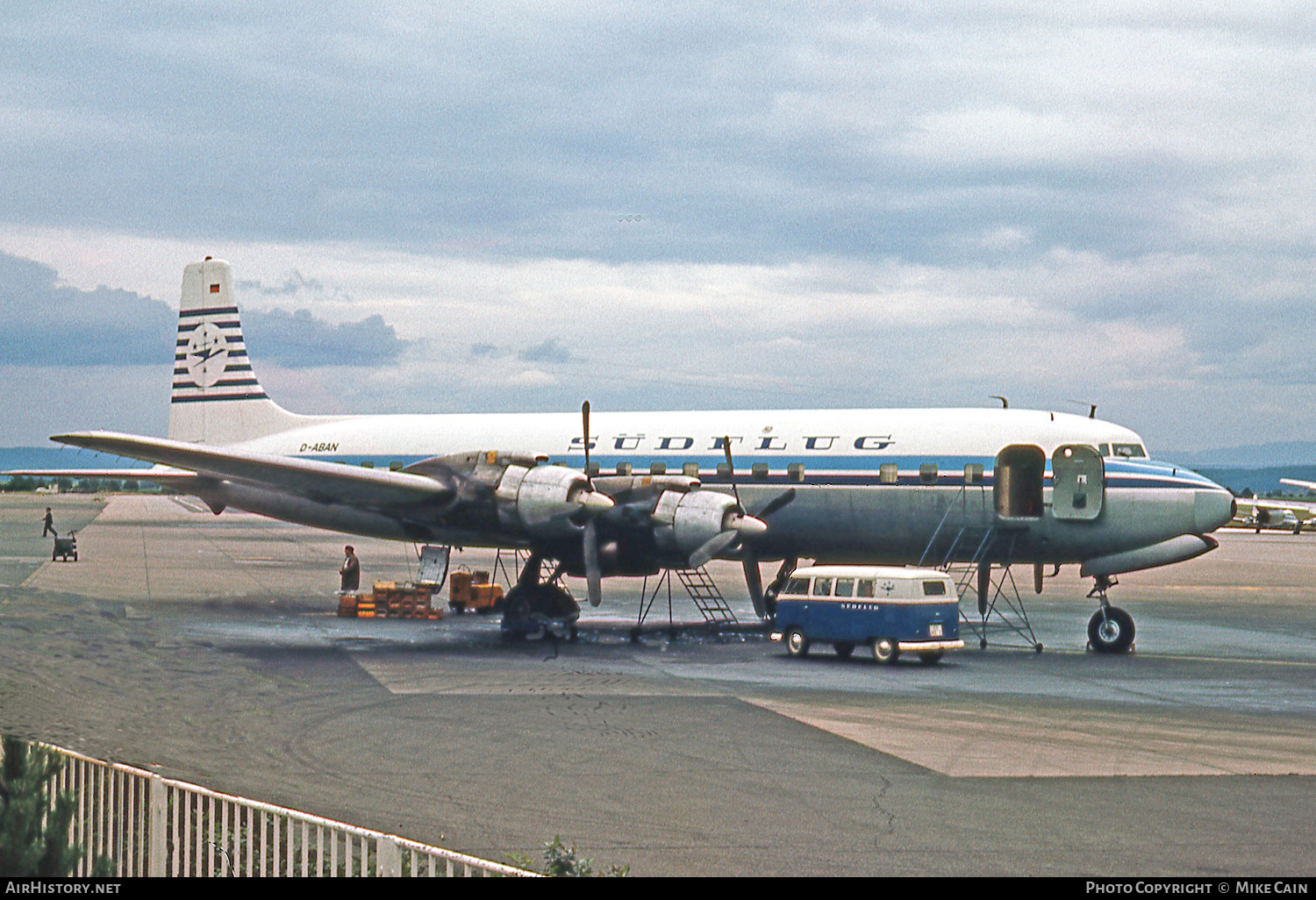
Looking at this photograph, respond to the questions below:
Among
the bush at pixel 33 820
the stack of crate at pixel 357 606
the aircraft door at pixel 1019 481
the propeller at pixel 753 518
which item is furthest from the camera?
the stack of crate at pixel 357 606

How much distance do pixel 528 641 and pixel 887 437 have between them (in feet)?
29.1

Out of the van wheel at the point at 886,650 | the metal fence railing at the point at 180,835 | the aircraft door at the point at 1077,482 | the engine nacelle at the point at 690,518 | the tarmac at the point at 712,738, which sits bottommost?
the tarmac at the point at 712,738

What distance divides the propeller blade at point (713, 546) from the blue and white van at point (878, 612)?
5.26 feet

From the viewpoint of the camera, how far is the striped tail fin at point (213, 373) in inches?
1459

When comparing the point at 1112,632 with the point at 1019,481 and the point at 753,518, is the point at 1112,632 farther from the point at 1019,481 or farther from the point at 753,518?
the point at 753,518

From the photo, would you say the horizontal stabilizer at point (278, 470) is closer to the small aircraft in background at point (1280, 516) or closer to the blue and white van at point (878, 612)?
the blue and white van at point (878, 612)

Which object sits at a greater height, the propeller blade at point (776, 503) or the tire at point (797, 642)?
the propeller blade at point (776, 503)

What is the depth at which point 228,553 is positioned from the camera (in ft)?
189

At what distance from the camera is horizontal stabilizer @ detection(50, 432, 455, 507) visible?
25719 millimetres

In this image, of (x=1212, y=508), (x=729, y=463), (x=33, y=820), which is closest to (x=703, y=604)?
(x=729, y=463)

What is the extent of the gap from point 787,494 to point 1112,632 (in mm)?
7212

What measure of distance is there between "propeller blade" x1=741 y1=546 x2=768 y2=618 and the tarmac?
1.48 meters

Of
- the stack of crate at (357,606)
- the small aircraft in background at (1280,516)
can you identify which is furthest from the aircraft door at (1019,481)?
the small aircraft in background at (1280,516)

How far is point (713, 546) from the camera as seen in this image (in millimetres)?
25594
